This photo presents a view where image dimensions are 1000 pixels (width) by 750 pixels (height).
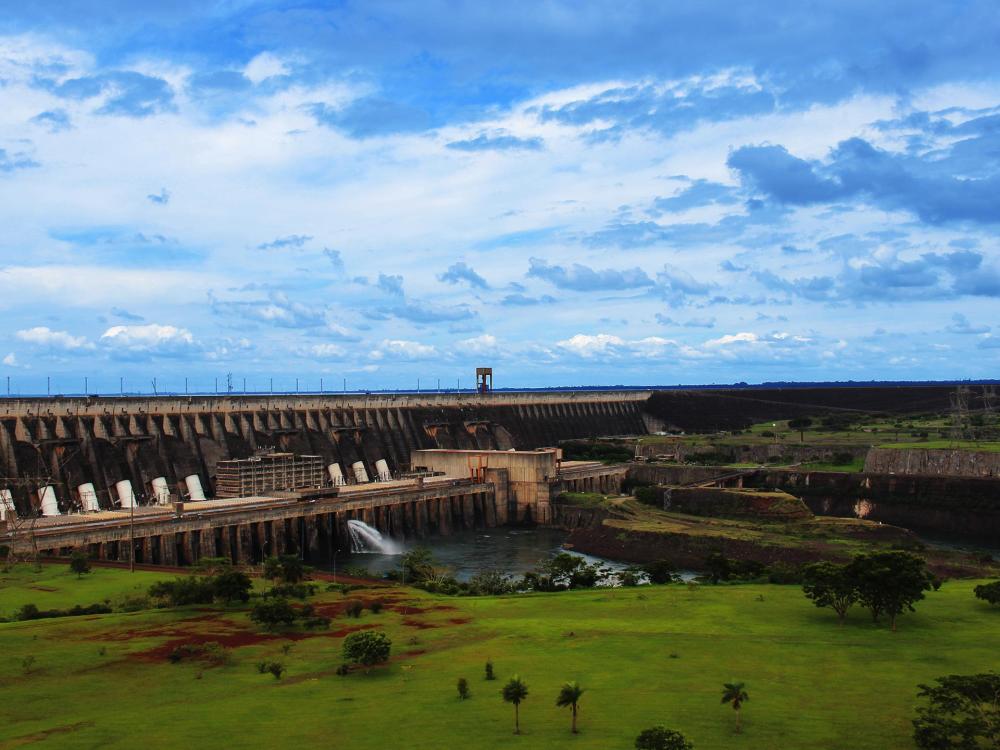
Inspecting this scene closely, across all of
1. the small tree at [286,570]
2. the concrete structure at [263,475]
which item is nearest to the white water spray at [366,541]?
the concrete structure at [263,475]

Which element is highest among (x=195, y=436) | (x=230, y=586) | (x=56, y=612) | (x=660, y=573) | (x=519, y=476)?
(x=195, y=436)

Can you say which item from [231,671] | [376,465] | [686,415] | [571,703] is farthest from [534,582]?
[686,415]

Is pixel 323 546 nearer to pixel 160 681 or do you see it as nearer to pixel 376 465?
pixel 376 465

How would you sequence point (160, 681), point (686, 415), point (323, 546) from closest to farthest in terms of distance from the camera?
point (160, 681) → point (323, 546) → point (686, 415)

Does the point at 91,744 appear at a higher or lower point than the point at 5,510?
lower

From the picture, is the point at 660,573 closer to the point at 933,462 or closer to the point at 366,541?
the point at 366,541

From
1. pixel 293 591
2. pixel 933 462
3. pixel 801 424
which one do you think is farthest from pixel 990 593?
pixel 801 424

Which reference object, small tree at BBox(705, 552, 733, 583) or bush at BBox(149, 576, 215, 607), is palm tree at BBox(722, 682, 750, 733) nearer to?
bush at BBox(149, 576, 215, 607)

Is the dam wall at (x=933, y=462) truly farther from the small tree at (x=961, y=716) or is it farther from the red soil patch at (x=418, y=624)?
the small tree at (x=961, y=716)
